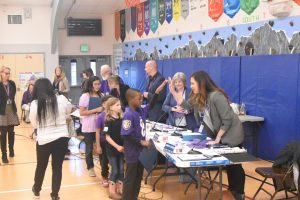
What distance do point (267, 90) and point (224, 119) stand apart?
2.66m

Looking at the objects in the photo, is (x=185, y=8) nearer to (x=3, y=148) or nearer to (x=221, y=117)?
(x=3, y=148)

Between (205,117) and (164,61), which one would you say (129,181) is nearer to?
(205,117)

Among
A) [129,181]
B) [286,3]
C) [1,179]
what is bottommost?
[1,179]

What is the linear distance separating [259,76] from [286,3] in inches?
48.3

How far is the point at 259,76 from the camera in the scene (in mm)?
6461

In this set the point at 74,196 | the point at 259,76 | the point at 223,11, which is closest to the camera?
the point at 74,196

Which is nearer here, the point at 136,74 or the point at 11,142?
the point at 11,142

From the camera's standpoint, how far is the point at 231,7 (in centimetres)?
746

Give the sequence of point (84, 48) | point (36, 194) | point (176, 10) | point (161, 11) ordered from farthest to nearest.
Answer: point (84, 48) < point (161, 11) < point (176, 10) < point (36, 194)

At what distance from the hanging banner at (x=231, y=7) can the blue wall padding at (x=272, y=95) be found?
1.10 meters

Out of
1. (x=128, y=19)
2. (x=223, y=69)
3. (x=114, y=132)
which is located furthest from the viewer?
(x=128, y=19)

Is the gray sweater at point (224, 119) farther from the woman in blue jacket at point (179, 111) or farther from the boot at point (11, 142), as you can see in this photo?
the boot at point (11, 142)

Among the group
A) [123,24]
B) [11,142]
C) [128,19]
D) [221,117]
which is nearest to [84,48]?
[123,24]

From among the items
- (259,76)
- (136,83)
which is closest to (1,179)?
(259,76)
